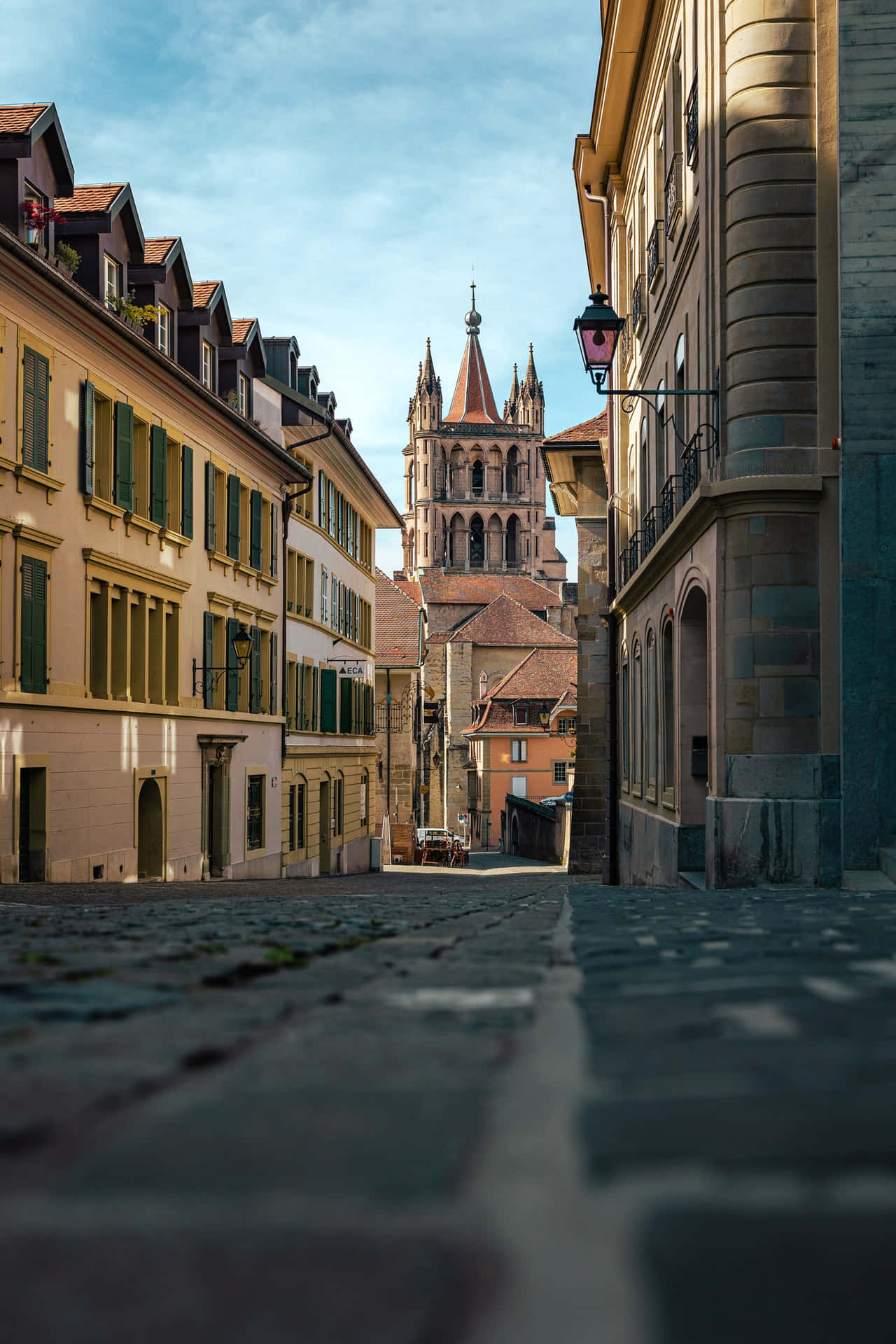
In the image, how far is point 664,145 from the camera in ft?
59.0

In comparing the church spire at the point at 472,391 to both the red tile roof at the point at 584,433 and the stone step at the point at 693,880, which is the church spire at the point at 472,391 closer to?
the red tile roof at the point at 584,433

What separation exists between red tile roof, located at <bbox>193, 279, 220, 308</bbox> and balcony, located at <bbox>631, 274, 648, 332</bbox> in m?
8.22

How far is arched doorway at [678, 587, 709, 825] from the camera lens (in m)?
16.1

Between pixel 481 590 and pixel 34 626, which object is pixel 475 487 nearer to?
pixel 481 590

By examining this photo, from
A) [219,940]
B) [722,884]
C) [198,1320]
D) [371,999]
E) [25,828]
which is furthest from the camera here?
[25,828]

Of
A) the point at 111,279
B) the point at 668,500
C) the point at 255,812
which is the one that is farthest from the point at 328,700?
the point at 668,500

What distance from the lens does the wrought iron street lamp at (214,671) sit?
24062 mm

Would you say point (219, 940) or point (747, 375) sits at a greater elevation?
point (747, 375)

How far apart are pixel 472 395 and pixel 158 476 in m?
119

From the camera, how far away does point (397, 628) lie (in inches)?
3155

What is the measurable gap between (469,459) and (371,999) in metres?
134

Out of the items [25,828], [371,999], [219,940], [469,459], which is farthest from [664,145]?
[469,459]

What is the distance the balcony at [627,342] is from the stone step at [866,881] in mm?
13063

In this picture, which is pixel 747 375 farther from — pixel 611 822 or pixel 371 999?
pixel 611 822
